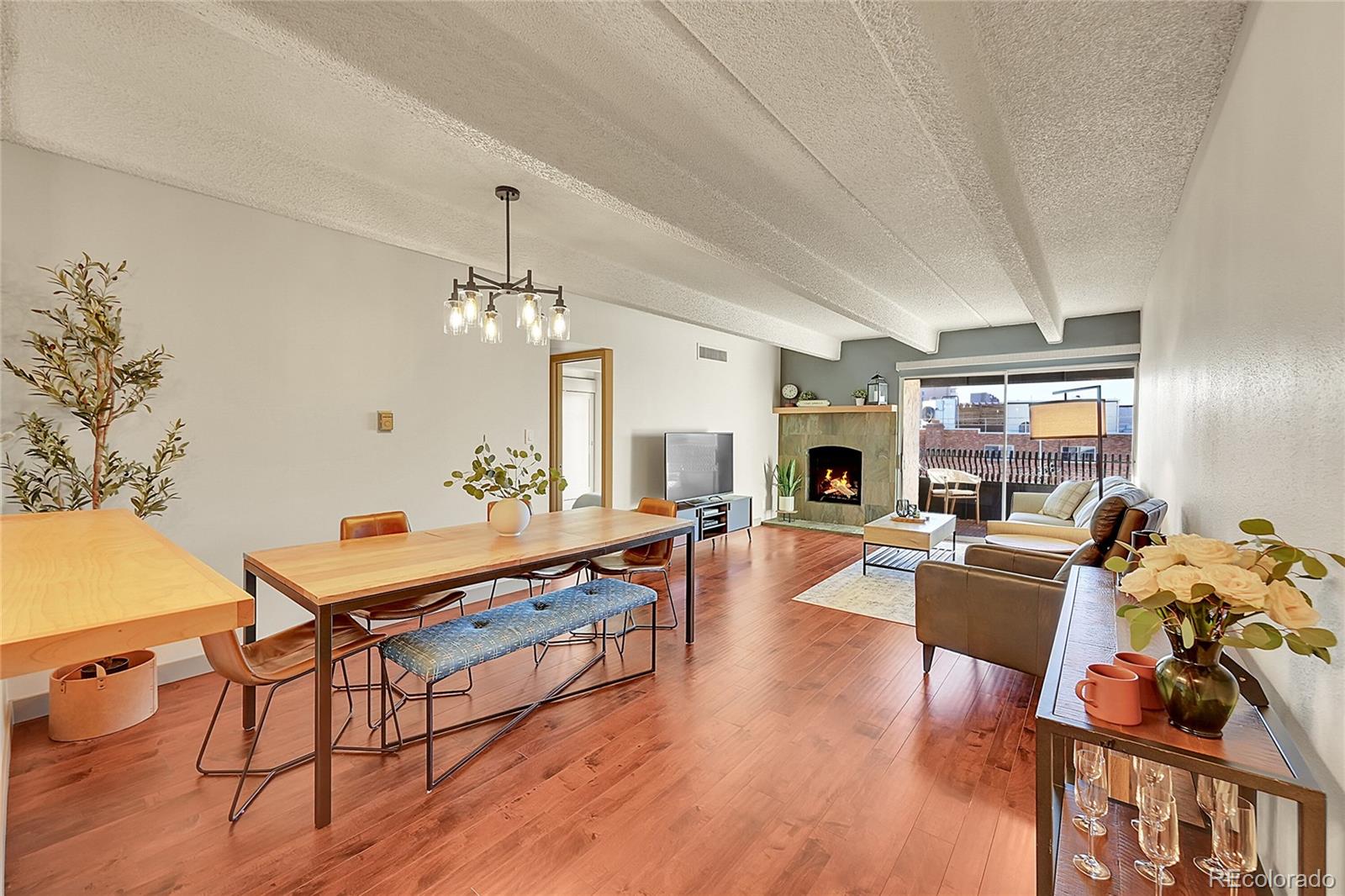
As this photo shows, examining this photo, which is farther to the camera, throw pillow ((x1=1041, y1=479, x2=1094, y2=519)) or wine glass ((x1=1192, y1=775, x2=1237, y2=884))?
throw pillow ((x1=1041, y1=479, x2=1094, y2=519))

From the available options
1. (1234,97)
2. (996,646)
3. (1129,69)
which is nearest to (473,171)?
(1129,69)

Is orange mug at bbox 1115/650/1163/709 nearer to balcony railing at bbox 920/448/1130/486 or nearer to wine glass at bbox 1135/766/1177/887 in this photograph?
wine glass at bbox 1135/766/1177/887

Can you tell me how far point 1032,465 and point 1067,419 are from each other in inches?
180

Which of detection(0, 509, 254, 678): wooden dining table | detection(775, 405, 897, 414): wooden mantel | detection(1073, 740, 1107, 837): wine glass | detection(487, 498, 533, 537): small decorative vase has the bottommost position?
detection(1073, 740, 1107, 837): wine glass

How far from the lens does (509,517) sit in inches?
113

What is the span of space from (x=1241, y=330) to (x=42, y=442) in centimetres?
459

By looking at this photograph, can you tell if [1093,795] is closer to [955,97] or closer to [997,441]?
[955,97]

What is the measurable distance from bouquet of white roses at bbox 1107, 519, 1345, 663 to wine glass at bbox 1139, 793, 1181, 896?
0.37m

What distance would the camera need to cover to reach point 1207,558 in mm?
1116

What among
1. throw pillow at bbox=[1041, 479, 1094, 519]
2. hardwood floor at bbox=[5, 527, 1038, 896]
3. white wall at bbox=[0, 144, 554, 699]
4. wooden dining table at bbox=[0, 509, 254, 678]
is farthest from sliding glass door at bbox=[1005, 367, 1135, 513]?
wooden dining table at bbox=[0, 509, 254, 678]

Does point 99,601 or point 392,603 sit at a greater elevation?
point 99,601

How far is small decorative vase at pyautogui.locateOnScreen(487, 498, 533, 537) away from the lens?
288 cm

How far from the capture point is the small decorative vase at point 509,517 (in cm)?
288

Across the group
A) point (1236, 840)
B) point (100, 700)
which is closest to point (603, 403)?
point (100, 700)
